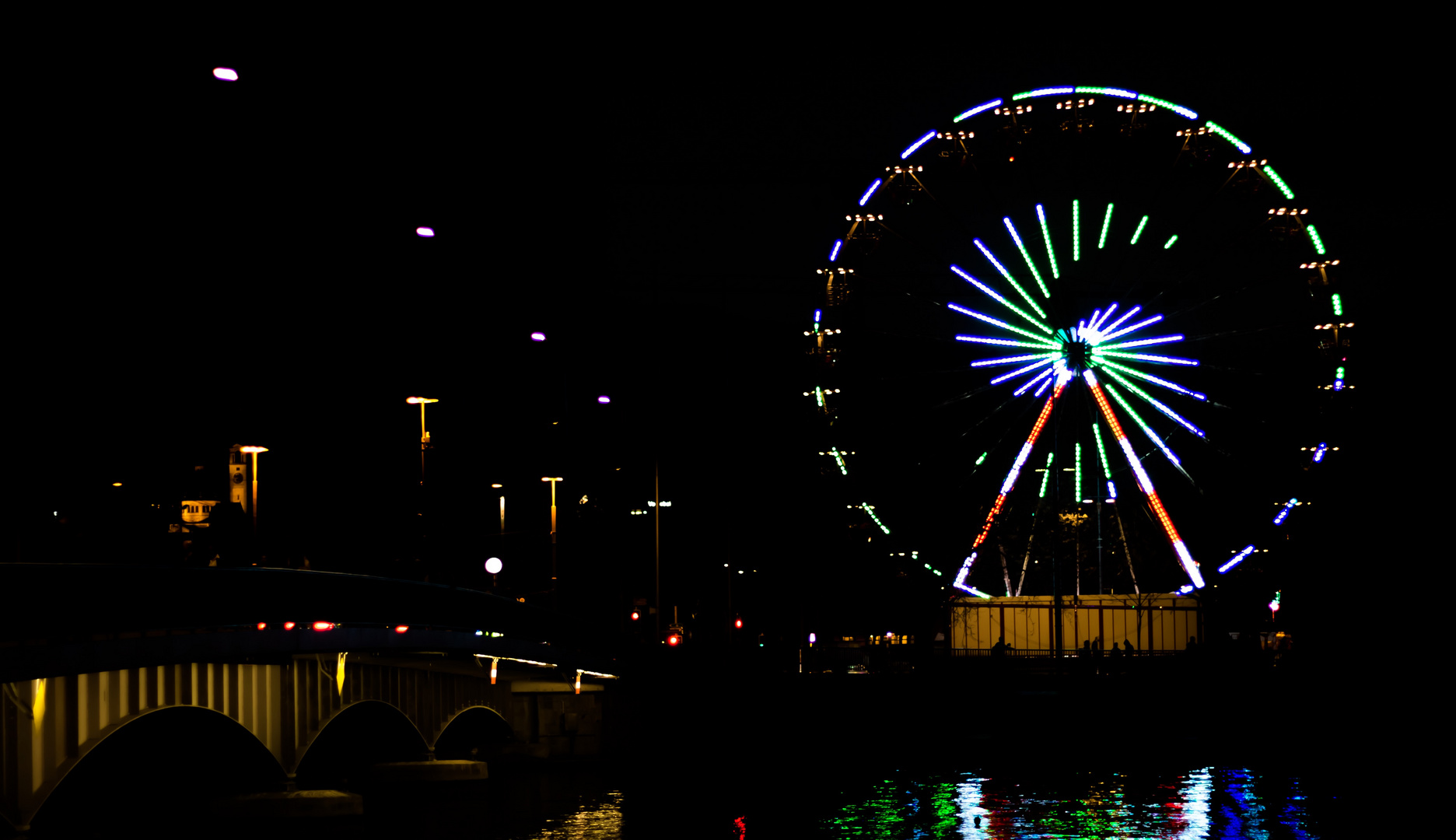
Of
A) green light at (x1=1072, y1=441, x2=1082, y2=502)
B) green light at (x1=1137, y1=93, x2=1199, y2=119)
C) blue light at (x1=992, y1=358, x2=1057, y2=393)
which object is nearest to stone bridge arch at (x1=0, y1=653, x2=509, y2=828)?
blue light at (x1=992, y1=358, x2=1057, y2=393)

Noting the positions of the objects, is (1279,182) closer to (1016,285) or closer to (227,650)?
(1016,285)

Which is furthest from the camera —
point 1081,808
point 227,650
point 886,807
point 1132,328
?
point 1132,328

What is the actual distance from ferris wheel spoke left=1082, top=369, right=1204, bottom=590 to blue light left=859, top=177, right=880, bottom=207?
8579 millimetres

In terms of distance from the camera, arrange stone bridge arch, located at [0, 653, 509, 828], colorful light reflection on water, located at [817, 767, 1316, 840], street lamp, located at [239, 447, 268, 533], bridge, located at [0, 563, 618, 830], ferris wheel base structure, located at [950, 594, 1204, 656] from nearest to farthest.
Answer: bridge, located at [0, 563, 618, 830] < stone bridge arch, located at [0, 653, 509, 828] < street lamp, located at [239, 447, 268, 533] < colorful light reflection on water, located at [817, 767, 1316, 840] < ferris wheel base structure, located at [950, 594, 1204, 656]

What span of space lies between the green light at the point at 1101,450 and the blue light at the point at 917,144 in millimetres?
10147

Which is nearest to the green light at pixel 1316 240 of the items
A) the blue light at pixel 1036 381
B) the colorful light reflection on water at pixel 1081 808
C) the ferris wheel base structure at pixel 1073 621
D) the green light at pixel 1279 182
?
the green light at pixel 1279 182

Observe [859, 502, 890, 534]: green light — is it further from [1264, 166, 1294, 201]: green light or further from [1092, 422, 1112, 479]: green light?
[1264, 166, 1294, 201]: green light

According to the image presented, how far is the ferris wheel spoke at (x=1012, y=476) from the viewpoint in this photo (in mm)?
55125

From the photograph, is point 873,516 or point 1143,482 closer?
point 1143,482

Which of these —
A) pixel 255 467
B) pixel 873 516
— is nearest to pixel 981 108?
pixel 873 516

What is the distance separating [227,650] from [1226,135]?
37.0 metres

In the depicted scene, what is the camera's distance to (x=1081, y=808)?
40562 millimetres

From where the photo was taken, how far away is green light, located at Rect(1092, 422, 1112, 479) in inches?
2197

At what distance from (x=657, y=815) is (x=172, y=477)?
15.4 m
